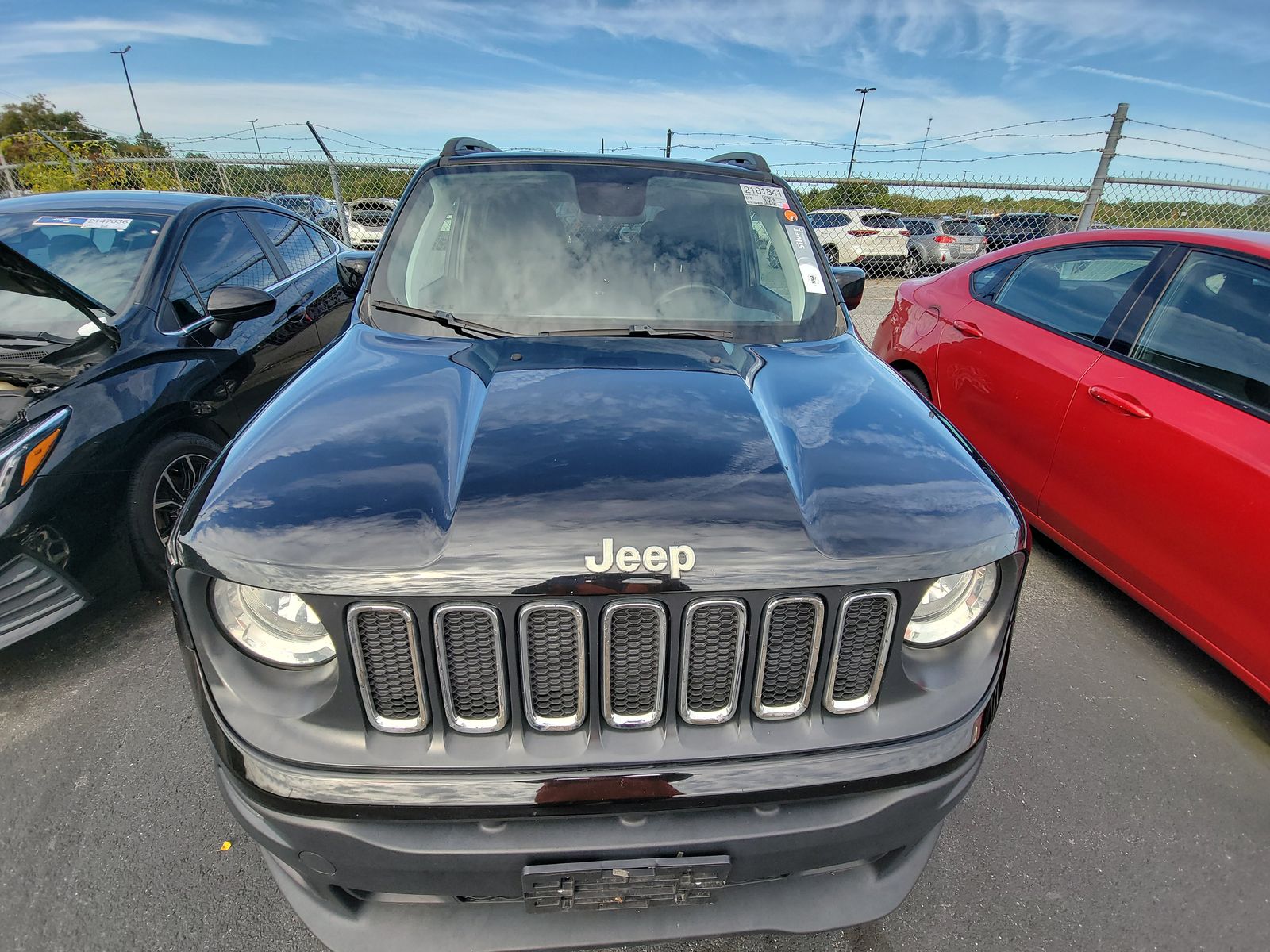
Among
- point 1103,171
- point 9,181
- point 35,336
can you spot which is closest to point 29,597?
point 35,336

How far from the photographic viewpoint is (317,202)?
10.7 metres

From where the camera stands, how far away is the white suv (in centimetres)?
1488

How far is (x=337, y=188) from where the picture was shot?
9.02m

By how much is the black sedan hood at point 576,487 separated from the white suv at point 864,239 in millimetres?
14490

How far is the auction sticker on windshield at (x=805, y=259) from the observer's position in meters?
2.53

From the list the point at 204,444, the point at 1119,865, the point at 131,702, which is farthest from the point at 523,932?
the point at 204,444

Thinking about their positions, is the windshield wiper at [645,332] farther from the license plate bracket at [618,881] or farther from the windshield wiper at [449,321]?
the license plate bracket at [618,881]

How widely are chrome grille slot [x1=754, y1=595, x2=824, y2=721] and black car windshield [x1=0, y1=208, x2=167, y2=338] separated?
3.22 m

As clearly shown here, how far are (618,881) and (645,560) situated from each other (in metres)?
0.62

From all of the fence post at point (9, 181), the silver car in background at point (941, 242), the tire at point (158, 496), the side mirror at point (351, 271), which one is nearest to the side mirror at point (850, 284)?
the side mirror at point (351, 271)

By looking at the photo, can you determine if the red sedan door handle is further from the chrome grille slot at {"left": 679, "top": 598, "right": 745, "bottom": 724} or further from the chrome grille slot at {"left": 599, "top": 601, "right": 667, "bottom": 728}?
the chrome grille slot at {"left": 599, "top": 601, "right": 667, "bottom": 728}

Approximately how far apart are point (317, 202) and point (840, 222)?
1088cm

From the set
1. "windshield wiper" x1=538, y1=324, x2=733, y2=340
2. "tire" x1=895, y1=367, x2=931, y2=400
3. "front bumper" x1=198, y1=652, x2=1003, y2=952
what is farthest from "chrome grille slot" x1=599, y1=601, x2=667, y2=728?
"tire" x1=895, y1=367, x2=931, y2=400

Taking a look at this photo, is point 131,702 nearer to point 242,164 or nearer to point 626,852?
point 626,852
